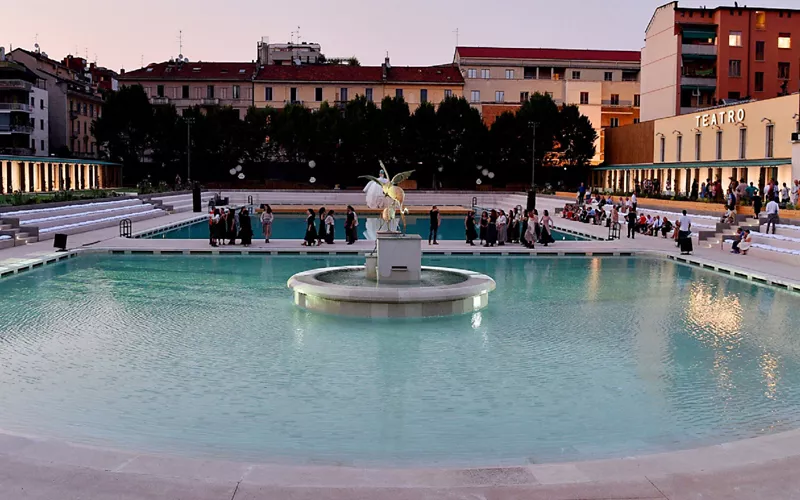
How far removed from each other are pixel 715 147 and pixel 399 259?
37.6 metres

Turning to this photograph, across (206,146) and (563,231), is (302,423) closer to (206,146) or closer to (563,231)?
(563,231)

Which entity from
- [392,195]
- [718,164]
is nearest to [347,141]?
[718,164]

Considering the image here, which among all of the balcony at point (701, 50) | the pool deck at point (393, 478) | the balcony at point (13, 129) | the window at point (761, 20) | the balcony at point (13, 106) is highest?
the window at point (761, 20)

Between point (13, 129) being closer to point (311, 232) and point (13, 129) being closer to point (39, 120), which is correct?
point (39, 120)

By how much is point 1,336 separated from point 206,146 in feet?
196

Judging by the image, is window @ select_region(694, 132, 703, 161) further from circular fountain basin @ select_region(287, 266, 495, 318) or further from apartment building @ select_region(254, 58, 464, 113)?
circular fountain basin @ select_region(287, 266, 495, 318)

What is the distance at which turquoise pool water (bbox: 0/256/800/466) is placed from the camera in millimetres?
8664

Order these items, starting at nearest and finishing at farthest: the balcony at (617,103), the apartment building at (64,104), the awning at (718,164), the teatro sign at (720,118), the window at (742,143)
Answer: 1. the awning at (718,164)
2. the window at (742,143)
3. the teatro sign at (720,118)
4. the apartment building at (64,104)
5. the balcony at (617,103)

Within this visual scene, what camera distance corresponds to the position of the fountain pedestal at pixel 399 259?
57.0 ft

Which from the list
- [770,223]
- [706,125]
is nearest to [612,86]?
[706,125]

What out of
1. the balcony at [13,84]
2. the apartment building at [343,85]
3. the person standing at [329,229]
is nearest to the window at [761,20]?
the apartment building at [343,85]

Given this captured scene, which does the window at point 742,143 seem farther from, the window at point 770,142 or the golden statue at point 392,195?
the golden statue at point 392,195

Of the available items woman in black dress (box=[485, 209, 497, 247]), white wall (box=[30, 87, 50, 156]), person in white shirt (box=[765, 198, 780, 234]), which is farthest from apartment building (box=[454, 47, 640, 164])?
woman in black dress (box=[485, 209, 497, 247])

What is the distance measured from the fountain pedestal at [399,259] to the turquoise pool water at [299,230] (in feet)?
47.6
